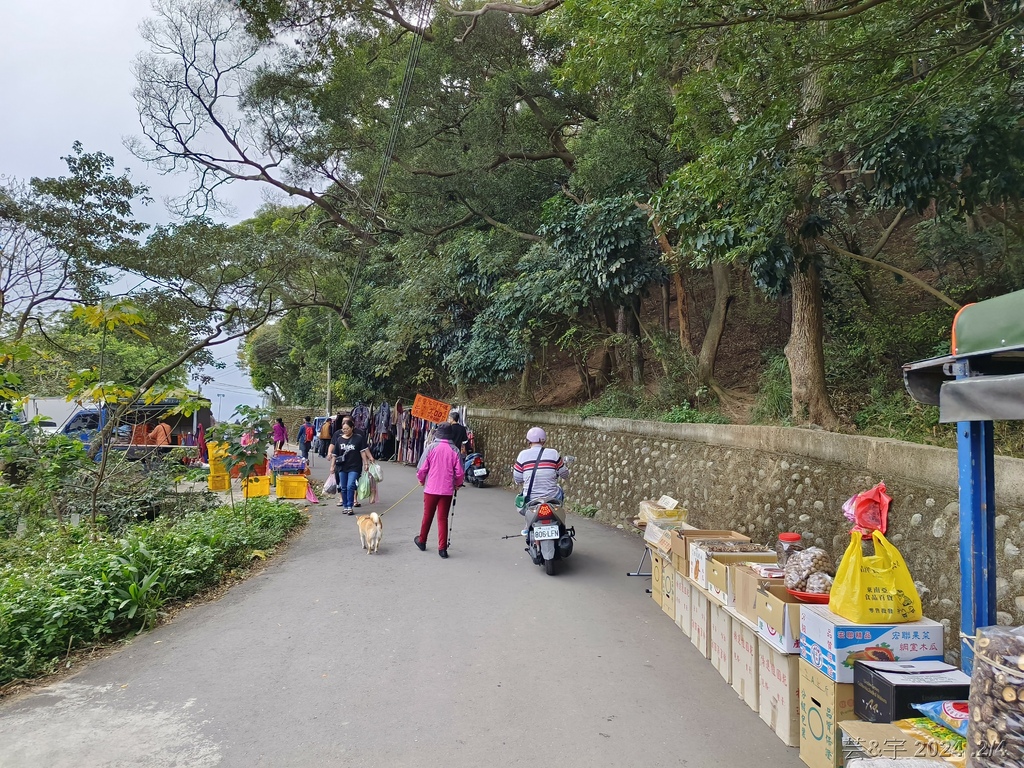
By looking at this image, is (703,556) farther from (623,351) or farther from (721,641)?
(623,351)

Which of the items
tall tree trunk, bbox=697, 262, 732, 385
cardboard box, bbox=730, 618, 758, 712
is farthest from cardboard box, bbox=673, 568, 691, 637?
tall tree trunk, bbox=697, 262, 732, 385

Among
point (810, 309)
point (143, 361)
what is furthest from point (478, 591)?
point (143, 361)

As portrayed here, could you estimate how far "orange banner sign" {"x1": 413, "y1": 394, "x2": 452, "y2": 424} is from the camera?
1571 centimetres

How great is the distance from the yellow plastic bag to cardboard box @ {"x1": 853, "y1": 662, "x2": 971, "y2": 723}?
0.76ft

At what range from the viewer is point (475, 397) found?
21.8 metres

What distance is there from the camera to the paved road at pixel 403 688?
374 centimetres

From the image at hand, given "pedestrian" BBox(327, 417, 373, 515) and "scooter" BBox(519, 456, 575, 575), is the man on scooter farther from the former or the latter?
"pedestrian" BBox(327, 417, 373, 515)

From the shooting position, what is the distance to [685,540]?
18.4 ft

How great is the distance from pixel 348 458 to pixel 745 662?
8627mm

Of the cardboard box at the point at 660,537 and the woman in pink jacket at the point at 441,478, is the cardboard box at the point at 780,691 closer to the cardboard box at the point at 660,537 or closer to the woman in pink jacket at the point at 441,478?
the cardboard box at the point at 660,537

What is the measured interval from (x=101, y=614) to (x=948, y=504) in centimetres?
698

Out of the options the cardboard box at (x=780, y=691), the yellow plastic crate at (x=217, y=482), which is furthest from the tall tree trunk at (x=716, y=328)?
the yellow plastic crate at (x=217, y=482)

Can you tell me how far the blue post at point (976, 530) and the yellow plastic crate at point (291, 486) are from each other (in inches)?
475

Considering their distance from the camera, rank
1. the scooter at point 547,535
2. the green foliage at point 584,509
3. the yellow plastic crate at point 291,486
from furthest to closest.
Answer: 1. the yellow plastic crate at point 291,486
2. the green foliage at point 584,509
3. the scooter at point 547,535
